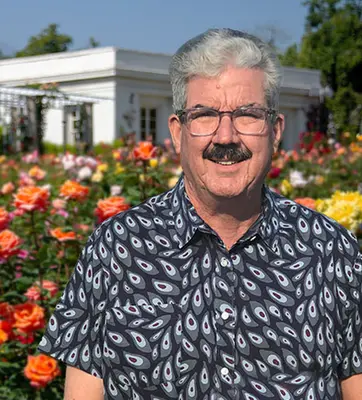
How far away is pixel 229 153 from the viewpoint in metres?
1.91

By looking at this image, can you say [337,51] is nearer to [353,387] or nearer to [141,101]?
[141,101]

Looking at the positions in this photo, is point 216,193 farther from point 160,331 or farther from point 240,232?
point 160,331

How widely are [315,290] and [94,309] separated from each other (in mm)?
518

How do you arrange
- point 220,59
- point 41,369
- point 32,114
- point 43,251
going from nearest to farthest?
point 220,59, point 41,369, point 43,251, point 32,114

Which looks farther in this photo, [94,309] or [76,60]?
[76,60]

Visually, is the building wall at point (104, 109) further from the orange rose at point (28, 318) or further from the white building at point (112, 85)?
the orange rose at point (28, 318)

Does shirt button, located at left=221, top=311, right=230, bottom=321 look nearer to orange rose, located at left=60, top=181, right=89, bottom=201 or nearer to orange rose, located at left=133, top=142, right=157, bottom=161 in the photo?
orange rose, located at left=60, top=181, right=89, bottom=201

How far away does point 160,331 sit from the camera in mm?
1930

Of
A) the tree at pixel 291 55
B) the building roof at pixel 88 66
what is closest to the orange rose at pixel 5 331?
the building roof at pixel 88 66

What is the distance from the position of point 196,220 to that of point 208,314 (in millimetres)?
223

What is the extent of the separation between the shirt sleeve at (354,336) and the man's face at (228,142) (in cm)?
34

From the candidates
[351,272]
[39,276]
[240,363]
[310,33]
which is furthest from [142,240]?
[310,33]

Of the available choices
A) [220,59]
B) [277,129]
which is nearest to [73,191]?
[277,129]

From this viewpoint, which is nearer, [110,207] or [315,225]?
[315,225]
